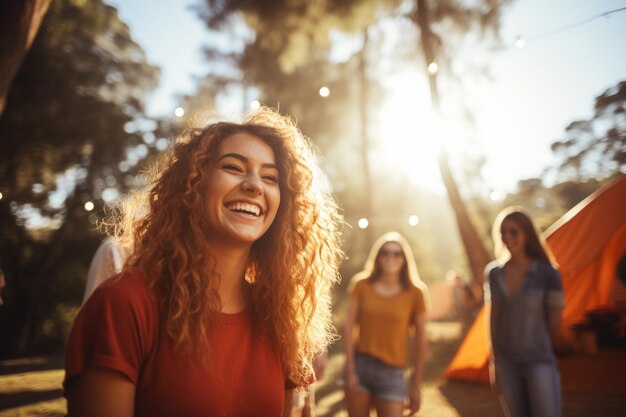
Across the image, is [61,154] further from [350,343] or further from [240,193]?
[240,193]

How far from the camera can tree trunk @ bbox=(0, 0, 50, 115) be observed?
3117 mm

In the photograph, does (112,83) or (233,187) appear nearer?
(233,187)

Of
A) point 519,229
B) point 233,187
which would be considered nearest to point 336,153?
point 519,229

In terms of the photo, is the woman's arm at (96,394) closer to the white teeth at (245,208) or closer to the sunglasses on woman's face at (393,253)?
the white teeth at (245,208)

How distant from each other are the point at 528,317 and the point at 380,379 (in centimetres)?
129

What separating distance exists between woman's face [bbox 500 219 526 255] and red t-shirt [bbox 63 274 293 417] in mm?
2622

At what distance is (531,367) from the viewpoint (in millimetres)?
2822

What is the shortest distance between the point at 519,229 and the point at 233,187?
2722 mm

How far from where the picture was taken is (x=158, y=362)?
3.84ft

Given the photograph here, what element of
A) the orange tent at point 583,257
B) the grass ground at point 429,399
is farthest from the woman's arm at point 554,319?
the orange tent at point 583,257

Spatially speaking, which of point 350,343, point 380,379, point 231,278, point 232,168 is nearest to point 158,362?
point 231,278

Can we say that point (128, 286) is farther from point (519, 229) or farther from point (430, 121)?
point (430, 121)

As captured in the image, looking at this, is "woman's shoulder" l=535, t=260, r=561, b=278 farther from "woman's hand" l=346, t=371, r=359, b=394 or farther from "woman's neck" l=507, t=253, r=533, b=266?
"woman's hand" l=346, t=371, r=359, b=394

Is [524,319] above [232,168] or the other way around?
the other way around
